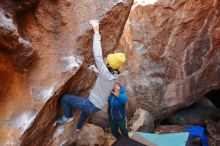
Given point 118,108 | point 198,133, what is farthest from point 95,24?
point 198,133

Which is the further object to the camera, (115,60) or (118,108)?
(118,108)

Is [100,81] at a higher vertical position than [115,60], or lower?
lower

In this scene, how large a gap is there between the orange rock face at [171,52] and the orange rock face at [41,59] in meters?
3.13

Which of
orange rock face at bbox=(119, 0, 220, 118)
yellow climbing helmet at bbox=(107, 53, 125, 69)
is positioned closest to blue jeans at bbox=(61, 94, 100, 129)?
yellow climbing helmet at bbox=(107, 53, 125, 69)

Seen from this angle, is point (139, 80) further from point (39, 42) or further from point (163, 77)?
point (39, 42)

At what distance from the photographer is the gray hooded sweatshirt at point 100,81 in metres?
4.66

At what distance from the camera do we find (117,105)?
5402 mm

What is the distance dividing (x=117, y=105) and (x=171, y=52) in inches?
143

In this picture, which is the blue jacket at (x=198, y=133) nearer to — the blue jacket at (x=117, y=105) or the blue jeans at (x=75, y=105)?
the blue jacket at (x=117, y=105)

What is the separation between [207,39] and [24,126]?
5414 mm

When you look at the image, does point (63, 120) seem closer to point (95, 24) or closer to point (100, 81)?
point (100, 81)

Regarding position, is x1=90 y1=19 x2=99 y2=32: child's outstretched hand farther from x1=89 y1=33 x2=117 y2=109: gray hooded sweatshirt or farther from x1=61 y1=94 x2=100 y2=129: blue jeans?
x1=61 y1=94 x2=100 y2=129: blue jeans

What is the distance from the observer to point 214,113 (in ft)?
31.6

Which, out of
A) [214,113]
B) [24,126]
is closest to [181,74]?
[214,113]
